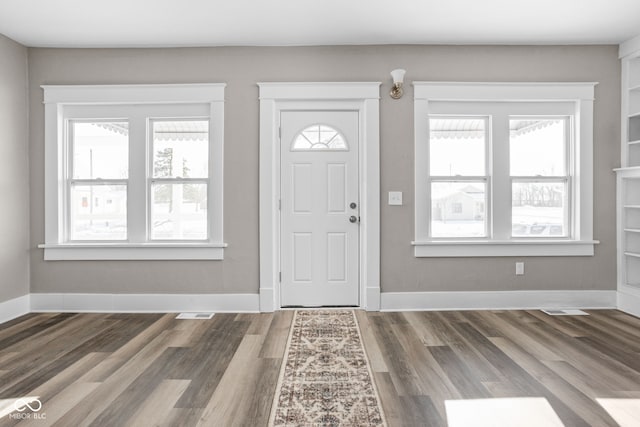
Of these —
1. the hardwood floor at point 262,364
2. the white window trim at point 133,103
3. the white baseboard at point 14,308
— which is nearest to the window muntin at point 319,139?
the white window trim at point 133,103

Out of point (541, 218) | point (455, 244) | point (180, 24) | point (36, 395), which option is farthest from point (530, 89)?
point (36, 395)

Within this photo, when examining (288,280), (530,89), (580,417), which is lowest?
(580,417)

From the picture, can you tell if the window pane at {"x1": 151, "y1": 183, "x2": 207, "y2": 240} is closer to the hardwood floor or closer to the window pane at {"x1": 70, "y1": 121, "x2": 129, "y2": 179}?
the window pane at {"x1": 70, "y1": 121, "x2": 129, "y2": 179}

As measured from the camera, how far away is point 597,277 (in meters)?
4.26

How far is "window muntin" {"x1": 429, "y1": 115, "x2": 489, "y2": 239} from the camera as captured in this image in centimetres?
429

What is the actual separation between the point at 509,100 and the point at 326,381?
334 cm

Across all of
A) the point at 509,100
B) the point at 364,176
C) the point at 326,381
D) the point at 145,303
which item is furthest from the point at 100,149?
the point at 509,100

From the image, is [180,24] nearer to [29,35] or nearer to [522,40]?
[29,35]

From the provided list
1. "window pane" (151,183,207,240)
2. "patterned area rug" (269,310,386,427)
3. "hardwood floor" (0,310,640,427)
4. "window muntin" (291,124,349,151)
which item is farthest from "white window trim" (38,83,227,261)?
"patterned area rug" (269,310,386,427)

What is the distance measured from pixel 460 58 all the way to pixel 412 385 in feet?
10.7

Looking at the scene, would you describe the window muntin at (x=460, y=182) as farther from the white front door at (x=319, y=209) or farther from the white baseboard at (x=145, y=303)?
the white baseboard at (x=145, y=303)

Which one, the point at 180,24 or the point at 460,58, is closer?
the point at 180,24

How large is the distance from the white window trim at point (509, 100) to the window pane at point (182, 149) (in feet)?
7.22

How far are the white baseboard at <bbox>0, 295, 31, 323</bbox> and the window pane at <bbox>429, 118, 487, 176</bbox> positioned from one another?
4.34 m
